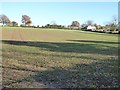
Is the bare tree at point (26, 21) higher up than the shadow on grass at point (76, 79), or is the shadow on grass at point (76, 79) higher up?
the bare tree at point (26, 21)

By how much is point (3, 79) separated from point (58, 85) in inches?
80.4

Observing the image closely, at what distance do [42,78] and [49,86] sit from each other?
1.24 m

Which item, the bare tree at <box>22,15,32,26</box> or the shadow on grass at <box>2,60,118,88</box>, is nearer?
the shadow on grass at <box>2,60,118,88</box>

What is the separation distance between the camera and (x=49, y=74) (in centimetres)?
975

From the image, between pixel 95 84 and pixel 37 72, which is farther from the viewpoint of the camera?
pixel 37 72

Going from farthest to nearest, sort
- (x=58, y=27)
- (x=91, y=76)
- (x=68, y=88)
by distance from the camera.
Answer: (x=58, y=27) < (x=91, y=76) < (x=68, y=88)

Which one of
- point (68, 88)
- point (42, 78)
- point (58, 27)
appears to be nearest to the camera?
point (68, 88)

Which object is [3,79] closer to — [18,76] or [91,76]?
[18,76]

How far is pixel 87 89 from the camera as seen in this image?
7.69 m

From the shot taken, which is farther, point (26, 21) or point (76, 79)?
point (26, 21)

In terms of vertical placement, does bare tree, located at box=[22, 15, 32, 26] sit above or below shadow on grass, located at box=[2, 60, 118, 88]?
above

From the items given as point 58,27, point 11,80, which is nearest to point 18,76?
point 11,80

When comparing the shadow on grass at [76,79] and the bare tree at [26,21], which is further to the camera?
the bare tree at [26,21]

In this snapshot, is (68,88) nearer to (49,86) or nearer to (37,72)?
(49,86)
